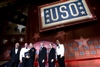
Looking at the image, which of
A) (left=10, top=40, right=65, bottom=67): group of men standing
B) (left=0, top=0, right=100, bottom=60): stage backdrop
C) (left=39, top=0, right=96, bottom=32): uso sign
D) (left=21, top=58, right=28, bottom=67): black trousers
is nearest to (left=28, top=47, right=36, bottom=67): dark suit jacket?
(left=10, top=40, right=65, bottom=67): group of men standing

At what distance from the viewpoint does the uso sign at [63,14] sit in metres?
6.06

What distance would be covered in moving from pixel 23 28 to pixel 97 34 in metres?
2.79

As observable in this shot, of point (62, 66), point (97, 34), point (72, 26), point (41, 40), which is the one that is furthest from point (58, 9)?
point (62, 66)

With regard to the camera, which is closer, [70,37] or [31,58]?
[31,58]

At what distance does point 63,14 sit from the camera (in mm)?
6383

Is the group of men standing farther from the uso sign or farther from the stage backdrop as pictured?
the uso sign

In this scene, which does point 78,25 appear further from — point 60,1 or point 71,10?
point 60,1

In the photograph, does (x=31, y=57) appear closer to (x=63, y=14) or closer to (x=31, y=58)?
(x=31, y=58)

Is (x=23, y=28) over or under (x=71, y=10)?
under

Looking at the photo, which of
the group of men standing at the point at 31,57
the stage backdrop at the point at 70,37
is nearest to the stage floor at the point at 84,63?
the stage backdrop at the point at 70,37

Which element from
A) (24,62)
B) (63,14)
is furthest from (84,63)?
(63,14)

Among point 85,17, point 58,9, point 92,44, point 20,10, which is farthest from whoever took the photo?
point 20,10

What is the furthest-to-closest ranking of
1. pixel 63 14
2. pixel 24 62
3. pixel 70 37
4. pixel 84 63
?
1. pixel 63 14
2. pixel 70 37
3. pixel 84 63
4. pixel 24 62

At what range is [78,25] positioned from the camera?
19.9 feet
